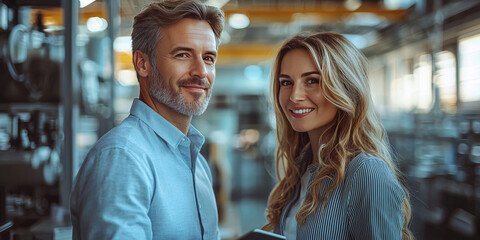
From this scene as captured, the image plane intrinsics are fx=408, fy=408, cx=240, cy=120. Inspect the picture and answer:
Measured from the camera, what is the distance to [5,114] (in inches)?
95.0

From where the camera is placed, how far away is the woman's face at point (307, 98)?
1.55 metres

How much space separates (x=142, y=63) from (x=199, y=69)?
213 millimetres

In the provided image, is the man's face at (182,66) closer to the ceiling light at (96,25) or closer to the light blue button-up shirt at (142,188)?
the light blue button-up shirt at (142,188)

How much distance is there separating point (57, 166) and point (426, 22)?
5.24 m

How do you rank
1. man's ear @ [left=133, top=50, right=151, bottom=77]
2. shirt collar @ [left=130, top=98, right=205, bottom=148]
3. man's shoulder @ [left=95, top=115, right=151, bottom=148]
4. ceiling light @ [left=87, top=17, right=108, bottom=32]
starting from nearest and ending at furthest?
man's shoulder @ [left=95, top=115, right=151, bottom=148], shirt collar @ [left=130, top=98, right=205, bottom=148], man's ear @ [left=133, top=50, right=151, bottom=77], ceiling light @ [left=87, top=17, right=108, bottom=32]

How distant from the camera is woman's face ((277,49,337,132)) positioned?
5.09 feet

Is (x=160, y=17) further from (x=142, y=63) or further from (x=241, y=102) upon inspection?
(x=241, y=102)

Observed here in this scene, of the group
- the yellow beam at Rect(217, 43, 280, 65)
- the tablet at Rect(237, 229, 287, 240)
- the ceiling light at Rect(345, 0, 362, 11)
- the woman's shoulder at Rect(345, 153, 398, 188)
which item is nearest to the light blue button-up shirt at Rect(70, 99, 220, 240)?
the tablet at Rect(237, 229, 287, 240)

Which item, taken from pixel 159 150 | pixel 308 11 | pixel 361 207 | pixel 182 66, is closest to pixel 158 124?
pixel 159 150

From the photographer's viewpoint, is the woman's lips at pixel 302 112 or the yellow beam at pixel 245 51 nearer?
the woman's lips at pixel 302 112

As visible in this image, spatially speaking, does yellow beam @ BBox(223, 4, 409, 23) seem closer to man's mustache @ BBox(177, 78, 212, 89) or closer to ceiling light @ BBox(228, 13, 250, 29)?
ceiling light @ BBox(228, 13, 250, 29)

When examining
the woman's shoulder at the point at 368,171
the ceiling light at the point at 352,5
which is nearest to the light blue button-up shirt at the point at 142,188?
A: the woman's shoulder at the point at 368,171

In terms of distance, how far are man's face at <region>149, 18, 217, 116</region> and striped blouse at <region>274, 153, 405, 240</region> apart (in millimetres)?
562

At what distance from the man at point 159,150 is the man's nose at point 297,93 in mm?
354
